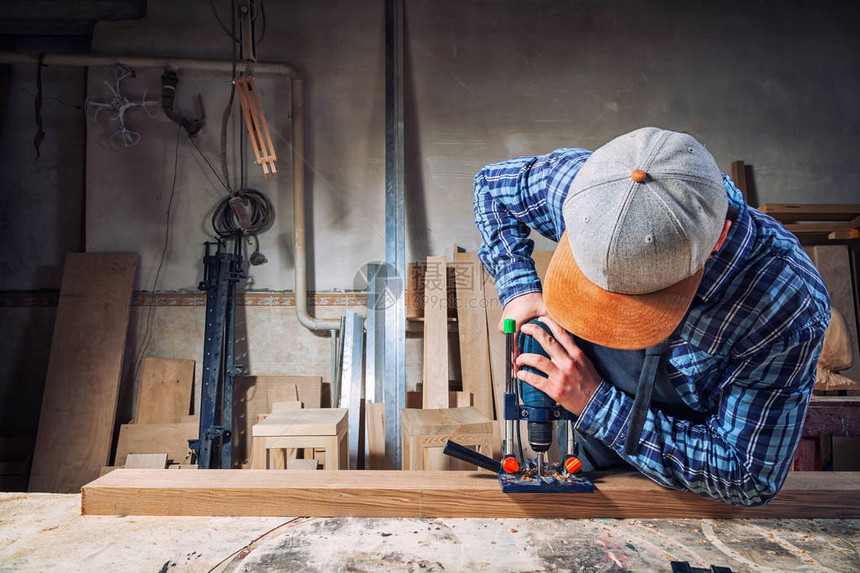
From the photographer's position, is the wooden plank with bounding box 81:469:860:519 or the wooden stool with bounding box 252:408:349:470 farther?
the wooden stool with bounding box 252:408:349:470

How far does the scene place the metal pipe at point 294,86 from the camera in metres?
3.62

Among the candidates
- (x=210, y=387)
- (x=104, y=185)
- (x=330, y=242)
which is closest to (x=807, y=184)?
(x=330, y=242)

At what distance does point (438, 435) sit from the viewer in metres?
2.24

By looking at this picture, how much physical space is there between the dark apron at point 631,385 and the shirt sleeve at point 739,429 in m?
0.05

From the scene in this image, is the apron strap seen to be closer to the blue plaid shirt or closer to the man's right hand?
the blue plaid shirt

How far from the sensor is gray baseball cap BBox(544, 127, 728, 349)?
2.82 feet

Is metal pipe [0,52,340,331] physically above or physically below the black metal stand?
above

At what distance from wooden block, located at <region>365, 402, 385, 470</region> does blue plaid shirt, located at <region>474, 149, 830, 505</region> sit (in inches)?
86.6

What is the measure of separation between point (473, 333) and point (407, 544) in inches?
88.4

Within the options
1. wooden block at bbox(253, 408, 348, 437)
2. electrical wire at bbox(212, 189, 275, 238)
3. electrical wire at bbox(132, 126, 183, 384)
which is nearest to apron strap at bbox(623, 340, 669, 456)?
wooden block at bbox(253, 408, 348, 437)

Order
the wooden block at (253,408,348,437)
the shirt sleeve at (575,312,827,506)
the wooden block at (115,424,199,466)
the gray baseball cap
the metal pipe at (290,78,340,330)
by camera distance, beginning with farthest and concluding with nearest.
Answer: the metal pipe at (290,78,340,330)
the wooden block at (115,424,199,466)
the wooden block at (253,408,348,437)
the shirt sleeve at (575,312,827,506)
the gray baseball cap

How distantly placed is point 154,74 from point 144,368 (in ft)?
7.46

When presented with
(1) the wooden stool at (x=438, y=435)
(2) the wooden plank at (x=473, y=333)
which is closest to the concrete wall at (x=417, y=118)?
(2) the wooden plank at (x=473, y=333)

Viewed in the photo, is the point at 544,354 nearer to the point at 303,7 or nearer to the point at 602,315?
the point at 602,315
